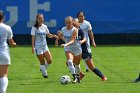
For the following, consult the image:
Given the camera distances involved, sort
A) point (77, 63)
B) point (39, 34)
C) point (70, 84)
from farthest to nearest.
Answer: point (39, 34)
point (77, 63)
point (70, 84)

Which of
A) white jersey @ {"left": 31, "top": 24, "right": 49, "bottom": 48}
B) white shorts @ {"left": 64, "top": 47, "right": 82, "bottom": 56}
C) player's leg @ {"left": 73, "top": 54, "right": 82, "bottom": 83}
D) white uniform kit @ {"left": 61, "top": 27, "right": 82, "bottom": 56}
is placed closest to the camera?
white uniform kit @ {"left": 61, "top": 27, "right": 82, "bottom": 56}

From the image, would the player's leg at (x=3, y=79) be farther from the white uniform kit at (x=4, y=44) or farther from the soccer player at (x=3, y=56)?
the white uniform kit at (x=4, y=44)

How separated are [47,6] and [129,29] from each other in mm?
6374

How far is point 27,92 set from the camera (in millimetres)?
14992

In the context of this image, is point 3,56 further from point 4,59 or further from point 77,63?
point 77,63

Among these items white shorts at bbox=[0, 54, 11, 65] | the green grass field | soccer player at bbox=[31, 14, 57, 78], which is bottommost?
the green grass field

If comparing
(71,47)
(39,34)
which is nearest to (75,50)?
(71,47)

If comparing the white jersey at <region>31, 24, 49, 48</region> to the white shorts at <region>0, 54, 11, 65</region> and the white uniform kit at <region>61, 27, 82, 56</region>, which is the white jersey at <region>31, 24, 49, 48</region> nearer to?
the white uniform kit at <region>61, 27, 82, 56</region>

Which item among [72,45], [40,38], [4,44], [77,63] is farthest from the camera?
[40,38]

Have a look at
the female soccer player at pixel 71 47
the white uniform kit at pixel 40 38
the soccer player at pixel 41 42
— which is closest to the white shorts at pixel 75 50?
the female soccer player at pixel 71 47

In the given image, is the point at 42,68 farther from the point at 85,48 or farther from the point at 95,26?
the point at 95,26

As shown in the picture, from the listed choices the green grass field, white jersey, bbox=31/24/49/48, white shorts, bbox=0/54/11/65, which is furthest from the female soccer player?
white shorts, bbox=0/54/11/65

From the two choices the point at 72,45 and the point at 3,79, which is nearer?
the point at 3,79

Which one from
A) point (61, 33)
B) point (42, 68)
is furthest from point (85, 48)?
point (42, 68)
